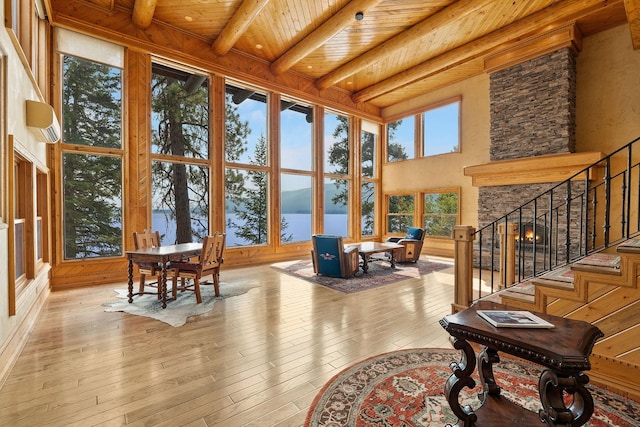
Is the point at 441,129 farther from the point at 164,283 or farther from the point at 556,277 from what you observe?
the point at 164,283

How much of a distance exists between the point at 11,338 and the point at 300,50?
21.7ft

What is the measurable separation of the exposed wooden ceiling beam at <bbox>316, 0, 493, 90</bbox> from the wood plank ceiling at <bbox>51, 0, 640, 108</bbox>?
2 centimetres

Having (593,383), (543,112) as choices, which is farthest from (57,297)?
(543,112)

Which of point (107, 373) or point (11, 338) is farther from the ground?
point (11, 338)

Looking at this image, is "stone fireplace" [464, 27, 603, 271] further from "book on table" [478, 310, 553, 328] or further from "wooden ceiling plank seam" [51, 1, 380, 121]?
"wooden ceiling plank seam" [51, 1, 380, 121]

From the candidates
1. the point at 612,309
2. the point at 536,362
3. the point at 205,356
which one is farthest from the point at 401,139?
the point at 536,362

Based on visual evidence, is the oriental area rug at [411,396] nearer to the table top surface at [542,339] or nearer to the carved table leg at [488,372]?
the carved table leg at [488,372]

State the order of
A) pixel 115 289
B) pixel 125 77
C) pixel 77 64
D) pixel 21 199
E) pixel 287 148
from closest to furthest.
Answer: pixel 21 199 < pixel 115 289 < pixel 77 64 < pixel 125 77 < pixel 287 148

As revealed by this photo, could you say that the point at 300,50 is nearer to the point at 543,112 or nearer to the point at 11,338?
the point at 543,112

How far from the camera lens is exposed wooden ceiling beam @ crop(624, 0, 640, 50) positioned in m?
4.14

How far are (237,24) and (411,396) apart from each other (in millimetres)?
6434

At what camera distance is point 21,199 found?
3.52 m

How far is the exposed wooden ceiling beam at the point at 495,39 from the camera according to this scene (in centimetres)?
520

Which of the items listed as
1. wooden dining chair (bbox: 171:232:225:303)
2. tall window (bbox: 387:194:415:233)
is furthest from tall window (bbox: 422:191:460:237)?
wooden dining chair (bbox: 171:232:225:303)
